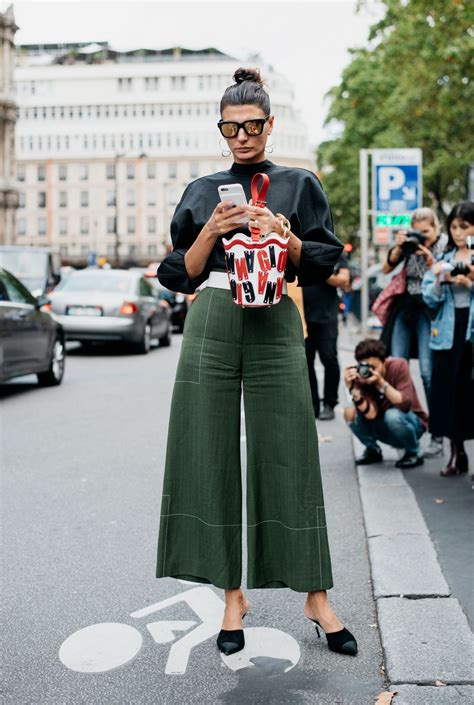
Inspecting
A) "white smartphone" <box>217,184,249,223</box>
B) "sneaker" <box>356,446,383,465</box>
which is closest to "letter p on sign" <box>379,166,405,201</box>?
"sneaker" <box>356,446,383,465</box>

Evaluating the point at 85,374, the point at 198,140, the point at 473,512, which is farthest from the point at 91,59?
the point at 473,512

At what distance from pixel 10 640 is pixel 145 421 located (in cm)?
634

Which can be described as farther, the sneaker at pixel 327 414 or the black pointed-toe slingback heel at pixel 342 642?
the sneaker at pixel 327 414

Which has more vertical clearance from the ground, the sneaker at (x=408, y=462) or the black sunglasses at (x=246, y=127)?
the black sunglasses at (x=246, y=127)

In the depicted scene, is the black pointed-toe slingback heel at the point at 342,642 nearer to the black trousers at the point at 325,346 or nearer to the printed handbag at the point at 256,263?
the printed handbag at the point at 256,263

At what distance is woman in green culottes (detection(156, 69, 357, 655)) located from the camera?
12.2ft

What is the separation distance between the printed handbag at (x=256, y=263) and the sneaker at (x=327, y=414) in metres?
6.86

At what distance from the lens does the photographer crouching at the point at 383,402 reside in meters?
6.88

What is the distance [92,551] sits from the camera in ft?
17.4

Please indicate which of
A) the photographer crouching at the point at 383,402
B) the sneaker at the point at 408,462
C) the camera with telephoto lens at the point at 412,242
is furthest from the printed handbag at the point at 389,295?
the sneaker at the point at 408,462

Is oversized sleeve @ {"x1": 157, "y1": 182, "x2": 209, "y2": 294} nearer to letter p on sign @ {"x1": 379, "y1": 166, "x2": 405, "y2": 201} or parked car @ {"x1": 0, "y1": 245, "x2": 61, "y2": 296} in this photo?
letter p on sign @ {"x1": 379, "y1": 166, "x2": 405, "y2": 201}

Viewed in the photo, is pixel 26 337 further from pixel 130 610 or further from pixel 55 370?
pixel 130 610

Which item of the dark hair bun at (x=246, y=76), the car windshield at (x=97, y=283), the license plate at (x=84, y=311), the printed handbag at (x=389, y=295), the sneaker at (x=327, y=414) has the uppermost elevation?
the dark hair bun at (x=246, y=76)

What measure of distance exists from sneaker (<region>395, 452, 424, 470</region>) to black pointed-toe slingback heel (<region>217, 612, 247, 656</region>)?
3.64 meters
